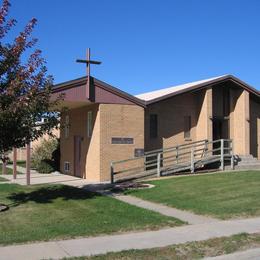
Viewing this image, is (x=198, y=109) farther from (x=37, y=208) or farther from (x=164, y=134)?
(x=37, y=208)

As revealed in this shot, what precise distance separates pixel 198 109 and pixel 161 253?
1747 centimetres

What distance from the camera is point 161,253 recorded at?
26.6ft

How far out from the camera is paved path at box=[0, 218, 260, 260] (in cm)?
810

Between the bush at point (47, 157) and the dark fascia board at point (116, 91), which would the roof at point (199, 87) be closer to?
the dark fascia board at point (116, 91)

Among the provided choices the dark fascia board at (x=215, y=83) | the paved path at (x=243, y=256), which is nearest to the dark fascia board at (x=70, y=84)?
the dark fascia board at (x=215, y=83)

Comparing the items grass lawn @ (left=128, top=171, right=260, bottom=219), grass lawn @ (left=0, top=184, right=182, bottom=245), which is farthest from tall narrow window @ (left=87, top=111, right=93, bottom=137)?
grass lawn @ (left=0, top=184, right=182, bottom=245)

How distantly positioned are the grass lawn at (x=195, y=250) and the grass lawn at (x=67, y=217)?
1.74m

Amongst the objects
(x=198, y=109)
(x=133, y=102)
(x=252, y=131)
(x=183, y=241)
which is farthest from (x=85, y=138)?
(x=183, y=241)

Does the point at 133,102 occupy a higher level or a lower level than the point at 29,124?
higher

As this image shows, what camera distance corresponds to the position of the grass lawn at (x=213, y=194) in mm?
12266

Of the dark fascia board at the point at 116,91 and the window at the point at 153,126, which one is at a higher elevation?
the dark fascia board at the point at 116,91

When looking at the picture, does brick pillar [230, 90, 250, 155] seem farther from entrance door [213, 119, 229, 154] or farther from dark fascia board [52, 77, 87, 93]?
dark fascia board [52, 77, 87, 93]

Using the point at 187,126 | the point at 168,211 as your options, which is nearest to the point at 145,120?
the point at 187,126

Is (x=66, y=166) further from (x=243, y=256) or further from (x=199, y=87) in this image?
(x=243, y=256)
